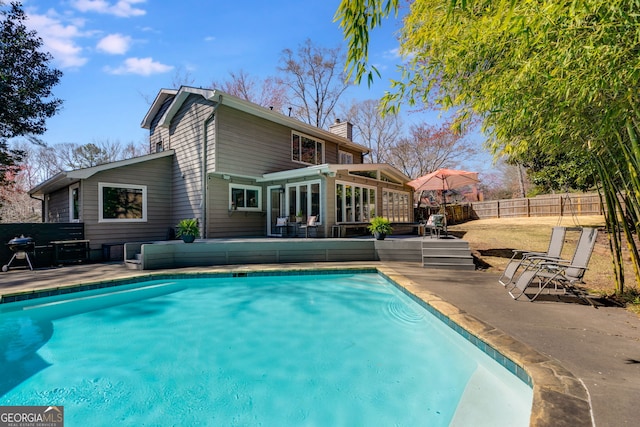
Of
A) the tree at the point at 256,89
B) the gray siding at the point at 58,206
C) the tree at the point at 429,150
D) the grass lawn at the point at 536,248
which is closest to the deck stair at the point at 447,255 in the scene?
the grass lawn at the point at 536,248

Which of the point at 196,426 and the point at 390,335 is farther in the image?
the point at 390,335

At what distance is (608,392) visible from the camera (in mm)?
2068

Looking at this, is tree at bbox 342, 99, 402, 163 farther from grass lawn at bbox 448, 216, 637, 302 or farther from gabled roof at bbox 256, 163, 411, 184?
grass lawn at bbox 448, 216, 637, 302

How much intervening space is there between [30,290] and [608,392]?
27.0 ft

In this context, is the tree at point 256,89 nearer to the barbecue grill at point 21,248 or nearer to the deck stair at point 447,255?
the barbecue grill at point 21,248

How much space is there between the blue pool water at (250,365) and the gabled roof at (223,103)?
7029 mm

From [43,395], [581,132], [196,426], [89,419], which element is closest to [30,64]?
[43,395]

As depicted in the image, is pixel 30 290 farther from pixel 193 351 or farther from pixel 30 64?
pixel 30 64

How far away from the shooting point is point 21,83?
35.1 feet

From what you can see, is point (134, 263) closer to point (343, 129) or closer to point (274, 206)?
point (274, 206)

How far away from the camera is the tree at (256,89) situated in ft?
67.4

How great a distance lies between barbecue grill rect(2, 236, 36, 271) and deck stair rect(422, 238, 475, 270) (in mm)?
10749

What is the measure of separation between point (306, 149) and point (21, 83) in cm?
1085

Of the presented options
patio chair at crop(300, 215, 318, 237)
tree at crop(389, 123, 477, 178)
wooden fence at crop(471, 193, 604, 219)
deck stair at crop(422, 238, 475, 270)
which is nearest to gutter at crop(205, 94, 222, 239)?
patio chair at crop(300, 215, 318, 237)
